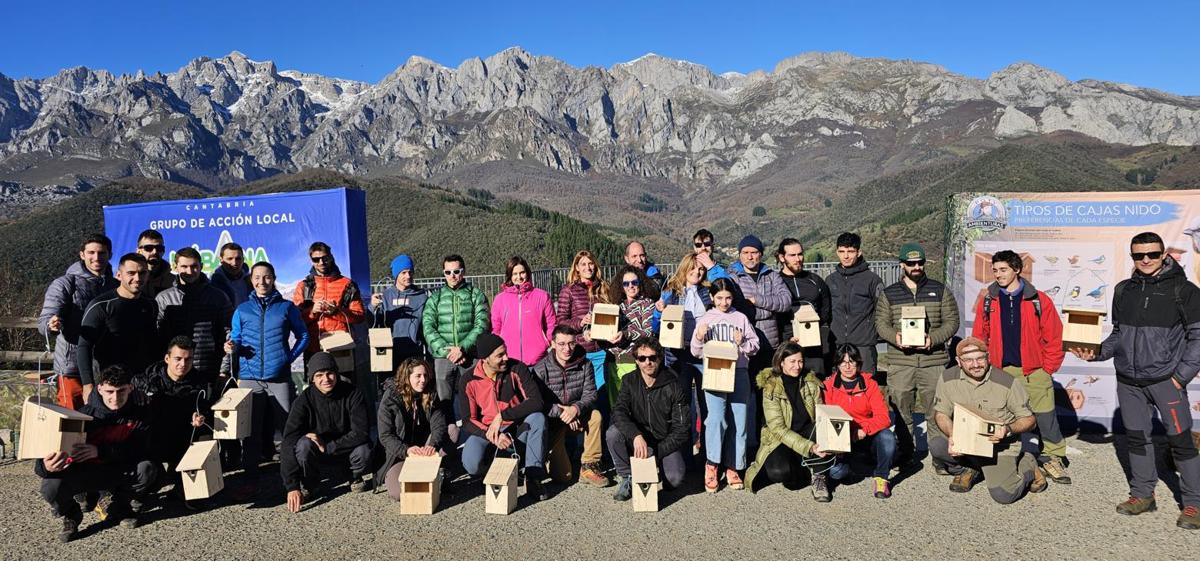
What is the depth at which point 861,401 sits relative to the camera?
5824mm

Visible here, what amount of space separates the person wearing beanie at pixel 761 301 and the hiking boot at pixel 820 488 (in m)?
0.74

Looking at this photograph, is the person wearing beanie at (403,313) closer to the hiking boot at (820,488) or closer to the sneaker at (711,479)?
the sneaker at (711,479)

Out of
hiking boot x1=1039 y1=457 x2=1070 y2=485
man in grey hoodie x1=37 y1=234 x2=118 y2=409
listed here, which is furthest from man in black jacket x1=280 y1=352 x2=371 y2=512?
hiking boot x1=1039 y1=457 x2=1070 y2=485

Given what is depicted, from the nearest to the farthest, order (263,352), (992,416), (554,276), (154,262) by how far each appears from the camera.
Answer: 1. (992,416)
2. (263,352)
3. (154,262)
4. (554,276)

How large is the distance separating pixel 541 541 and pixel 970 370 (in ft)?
11.6

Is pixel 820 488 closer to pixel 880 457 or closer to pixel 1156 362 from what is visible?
pixel 880 457

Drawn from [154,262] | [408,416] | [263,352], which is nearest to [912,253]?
[408,416]

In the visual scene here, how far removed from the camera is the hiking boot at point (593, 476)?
6.01m

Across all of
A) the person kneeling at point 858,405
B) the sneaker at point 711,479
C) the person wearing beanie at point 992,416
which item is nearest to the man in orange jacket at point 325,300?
the sneaker at point 711,479

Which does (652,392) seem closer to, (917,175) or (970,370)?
(970,370)

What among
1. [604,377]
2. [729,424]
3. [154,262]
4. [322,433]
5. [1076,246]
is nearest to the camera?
[322,433]

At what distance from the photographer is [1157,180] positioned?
98.9 meters

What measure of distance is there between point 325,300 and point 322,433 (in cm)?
143

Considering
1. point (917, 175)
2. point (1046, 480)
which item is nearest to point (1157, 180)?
point (917, 175)
